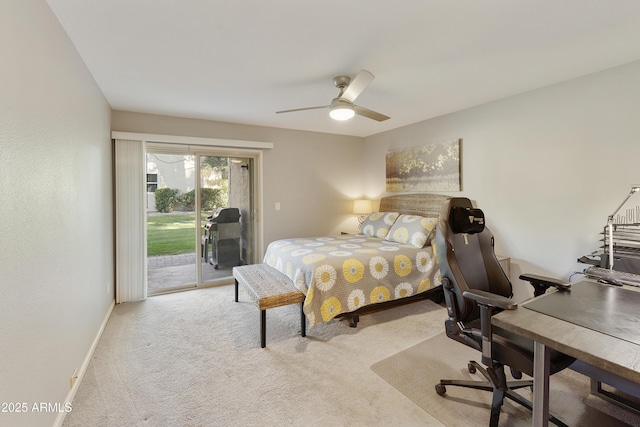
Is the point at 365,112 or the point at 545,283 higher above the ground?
the point at 365,112

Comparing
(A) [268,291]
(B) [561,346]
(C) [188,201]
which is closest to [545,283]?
(B) [561,346]

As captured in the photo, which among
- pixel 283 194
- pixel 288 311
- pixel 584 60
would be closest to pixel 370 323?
pixel 288 311

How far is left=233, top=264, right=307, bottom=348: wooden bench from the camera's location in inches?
101

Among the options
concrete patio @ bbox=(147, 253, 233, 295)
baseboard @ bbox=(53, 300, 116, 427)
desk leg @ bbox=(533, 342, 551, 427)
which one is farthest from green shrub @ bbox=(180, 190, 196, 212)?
desk leg @ bbox=(533, 342, 551, 427)

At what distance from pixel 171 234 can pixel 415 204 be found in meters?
3.63

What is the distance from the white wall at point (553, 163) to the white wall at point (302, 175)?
6.55 feet

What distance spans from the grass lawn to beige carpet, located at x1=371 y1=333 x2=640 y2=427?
3.19 metres

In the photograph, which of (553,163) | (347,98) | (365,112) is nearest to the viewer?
(347,98)

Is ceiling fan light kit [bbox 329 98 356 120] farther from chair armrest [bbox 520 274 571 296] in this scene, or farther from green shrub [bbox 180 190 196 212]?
green shrub [bbox 180 190 196 212]

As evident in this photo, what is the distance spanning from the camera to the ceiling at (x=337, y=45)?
173 centimetres

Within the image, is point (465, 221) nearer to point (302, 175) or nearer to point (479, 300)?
point (479, 300)

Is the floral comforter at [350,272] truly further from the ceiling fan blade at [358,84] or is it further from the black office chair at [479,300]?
the ceiling fan blade at [358,84]

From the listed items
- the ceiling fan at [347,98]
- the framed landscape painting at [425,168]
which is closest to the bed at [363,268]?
the framed landscape painting at [425,168]

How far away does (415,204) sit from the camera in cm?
437
